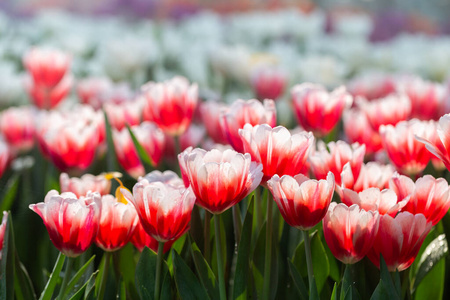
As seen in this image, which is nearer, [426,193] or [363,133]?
[426,193]

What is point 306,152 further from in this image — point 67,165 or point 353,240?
point 67,165

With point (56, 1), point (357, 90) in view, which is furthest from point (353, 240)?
point (56, 1)

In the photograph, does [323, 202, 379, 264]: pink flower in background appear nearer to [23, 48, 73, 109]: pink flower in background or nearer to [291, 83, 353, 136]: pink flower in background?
[291, 83, 353, 136]: pink flower in background

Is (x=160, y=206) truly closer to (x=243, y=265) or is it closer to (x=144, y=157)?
(x=243, y=265)

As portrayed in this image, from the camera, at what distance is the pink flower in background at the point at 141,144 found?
48.7 inches

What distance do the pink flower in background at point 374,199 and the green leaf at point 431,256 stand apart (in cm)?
18

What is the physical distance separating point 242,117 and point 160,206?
0.82ft

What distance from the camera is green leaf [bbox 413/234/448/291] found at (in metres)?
0.90

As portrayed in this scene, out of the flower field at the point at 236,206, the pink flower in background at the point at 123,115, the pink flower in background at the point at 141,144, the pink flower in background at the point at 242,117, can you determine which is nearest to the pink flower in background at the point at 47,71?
the flower field at the point at 236,206

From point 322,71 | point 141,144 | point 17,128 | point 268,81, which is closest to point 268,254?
point 141,144

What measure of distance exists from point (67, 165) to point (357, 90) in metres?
1.11

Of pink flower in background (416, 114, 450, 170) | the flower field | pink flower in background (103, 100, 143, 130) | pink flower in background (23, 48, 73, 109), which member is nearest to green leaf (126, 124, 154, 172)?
the flower field

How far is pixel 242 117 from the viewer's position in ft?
3.08

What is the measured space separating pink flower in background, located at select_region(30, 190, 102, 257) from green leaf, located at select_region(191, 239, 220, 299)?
13cm
